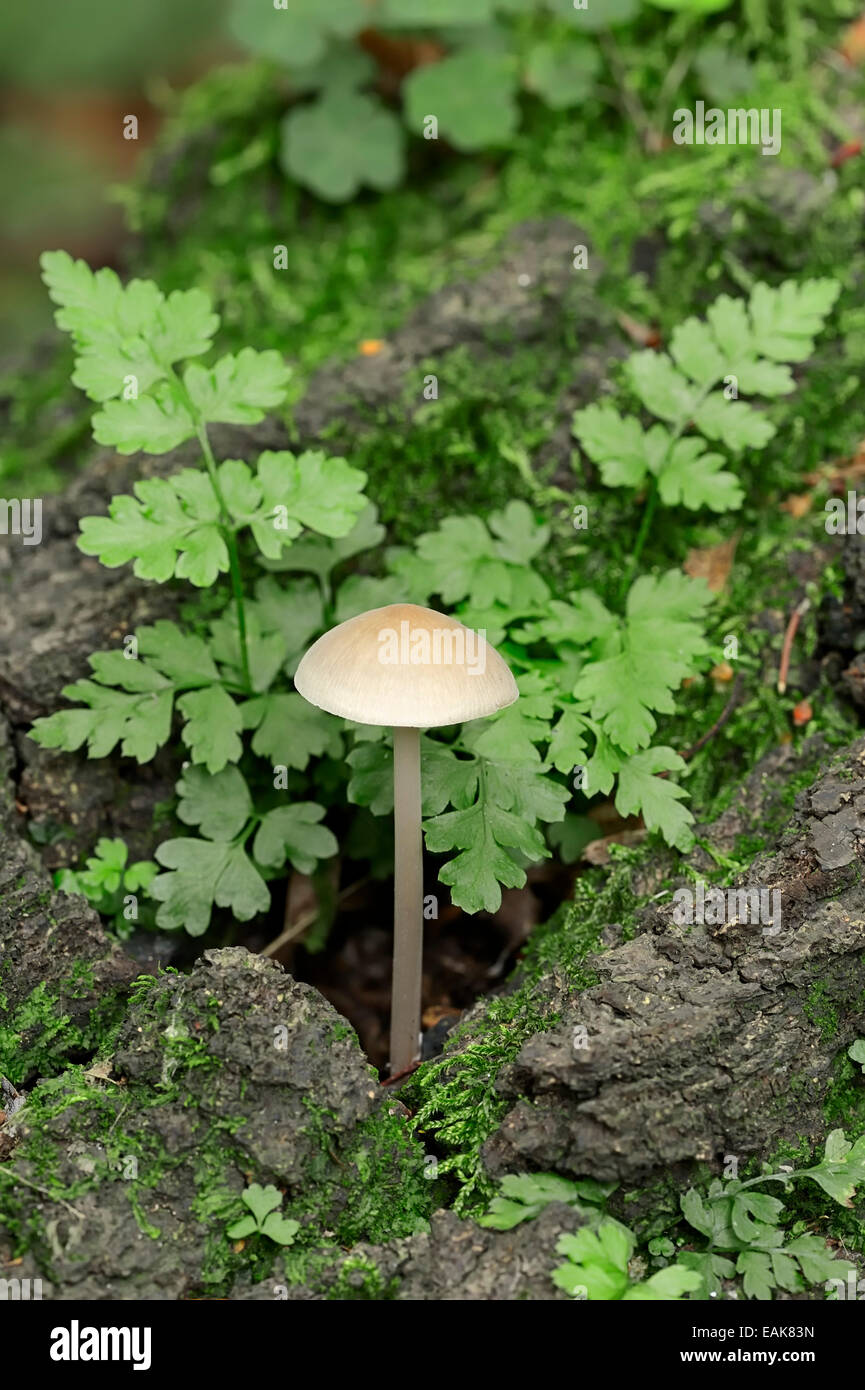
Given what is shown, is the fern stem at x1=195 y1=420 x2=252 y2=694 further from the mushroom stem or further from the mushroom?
the mushroom stem

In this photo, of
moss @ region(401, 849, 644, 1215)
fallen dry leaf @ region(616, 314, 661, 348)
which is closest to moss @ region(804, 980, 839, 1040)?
moss @ region(401, 849, 644, 1215)

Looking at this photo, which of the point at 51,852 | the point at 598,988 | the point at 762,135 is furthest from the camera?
the point at 762,135

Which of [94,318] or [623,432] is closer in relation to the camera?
[94,318]

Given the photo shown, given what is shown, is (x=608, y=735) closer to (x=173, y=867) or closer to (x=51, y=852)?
(x=173, y=867)

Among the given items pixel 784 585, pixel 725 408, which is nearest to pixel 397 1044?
pixel 784 585

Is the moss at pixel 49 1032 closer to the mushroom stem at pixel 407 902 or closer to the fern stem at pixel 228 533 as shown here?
the mushroom stem at pixel 407 902

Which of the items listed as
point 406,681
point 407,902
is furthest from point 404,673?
point 407,902
